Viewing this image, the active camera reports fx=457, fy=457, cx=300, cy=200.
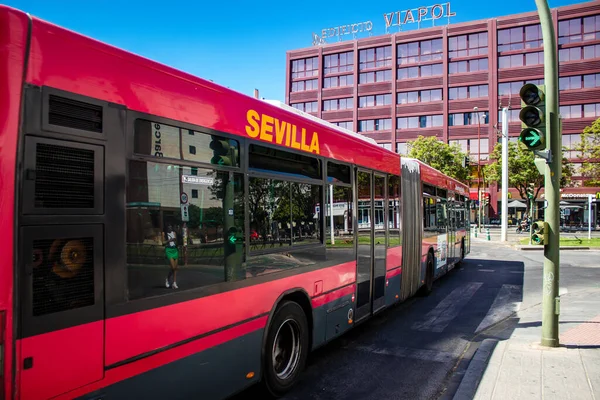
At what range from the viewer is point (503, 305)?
10.0 metres

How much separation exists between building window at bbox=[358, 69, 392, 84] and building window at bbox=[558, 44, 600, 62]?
21412 millimetres

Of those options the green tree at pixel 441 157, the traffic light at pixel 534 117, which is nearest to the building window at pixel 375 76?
the green tree at pixel 441 157

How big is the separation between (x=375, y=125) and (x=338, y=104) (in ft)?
22.2

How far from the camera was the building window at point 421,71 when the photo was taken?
205 ft

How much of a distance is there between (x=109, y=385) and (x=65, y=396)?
0.30 meters

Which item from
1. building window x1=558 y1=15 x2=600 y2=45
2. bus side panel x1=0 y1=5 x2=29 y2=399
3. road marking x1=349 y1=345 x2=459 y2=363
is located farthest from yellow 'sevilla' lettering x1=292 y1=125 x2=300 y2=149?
building window x1=558 y1=15 x2=600 y2=45

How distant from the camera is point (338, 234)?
6203 mm

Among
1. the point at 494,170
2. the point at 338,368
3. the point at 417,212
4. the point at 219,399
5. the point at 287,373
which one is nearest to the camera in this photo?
the point at 219,399

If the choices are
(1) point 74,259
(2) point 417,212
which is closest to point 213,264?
(1) point 74,259

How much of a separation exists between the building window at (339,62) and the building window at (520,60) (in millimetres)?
20485

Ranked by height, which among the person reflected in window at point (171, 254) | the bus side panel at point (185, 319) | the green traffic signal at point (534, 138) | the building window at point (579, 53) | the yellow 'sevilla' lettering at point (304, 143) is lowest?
the bus side panel at point (185, 319)

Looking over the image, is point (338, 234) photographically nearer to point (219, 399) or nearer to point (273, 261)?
point (273, 261)

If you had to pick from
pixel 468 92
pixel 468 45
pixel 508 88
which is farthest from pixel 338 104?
pixel 508 88

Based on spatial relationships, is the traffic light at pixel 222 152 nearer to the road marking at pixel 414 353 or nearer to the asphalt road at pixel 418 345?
the asphalt road at pixel 418 345
